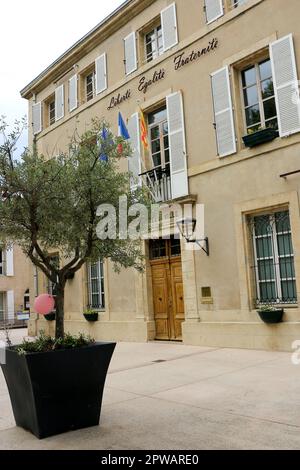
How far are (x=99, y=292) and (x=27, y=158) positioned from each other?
326 inches

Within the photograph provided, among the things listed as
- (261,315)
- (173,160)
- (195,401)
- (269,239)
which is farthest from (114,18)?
(195,401)

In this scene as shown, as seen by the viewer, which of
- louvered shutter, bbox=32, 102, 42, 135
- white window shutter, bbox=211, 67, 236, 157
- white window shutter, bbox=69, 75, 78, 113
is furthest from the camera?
louvered shutter, bbox=32, 102, 42, 135

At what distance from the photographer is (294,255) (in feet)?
26.6

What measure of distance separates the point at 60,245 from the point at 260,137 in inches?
199

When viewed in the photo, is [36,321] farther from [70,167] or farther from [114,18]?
[70,167]

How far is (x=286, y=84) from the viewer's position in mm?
8469

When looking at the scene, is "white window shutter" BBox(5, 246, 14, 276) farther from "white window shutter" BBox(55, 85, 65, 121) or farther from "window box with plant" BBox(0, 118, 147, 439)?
"window box with plant" BBox(0, 118, 147, 439)

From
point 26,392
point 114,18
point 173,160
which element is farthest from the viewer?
point 114,18

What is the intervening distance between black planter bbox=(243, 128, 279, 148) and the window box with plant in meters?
4.03

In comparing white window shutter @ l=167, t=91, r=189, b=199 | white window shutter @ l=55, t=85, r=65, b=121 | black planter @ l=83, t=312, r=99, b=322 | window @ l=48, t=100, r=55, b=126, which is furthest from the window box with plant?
window @ l=48, t=100, r=55, b=126

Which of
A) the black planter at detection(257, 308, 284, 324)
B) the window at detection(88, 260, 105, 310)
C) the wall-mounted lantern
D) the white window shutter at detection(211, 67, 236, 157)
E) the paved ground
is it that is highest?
the white window shutter at detection(211, 67, 236, 157)

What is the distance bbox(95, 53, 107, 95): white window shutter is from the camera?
12.8m

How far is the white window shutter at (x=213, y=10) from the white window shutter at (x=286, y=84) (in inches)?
67.3

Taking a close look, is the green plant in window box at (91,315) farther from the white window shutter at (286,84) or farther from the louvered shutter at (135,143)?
the white window shutter at (286,84)
